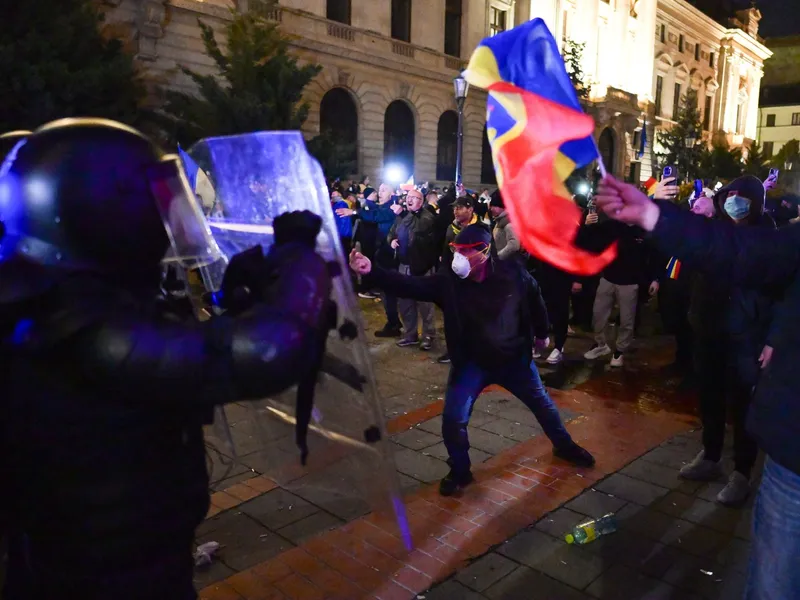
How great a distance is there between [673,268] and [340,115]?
16940 millimetres

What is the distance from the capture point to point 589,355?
750 cm

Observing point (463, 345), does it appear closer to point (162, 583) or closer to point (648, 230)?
point (648, 230)

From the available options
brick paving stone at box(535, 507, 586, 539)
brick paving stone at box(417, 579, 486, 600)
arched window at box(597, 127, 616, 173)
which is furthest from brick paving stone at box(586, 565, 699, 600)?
arched window at box(597, 127, 616, 173)

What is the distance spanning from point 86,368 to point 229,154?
3.35 feet

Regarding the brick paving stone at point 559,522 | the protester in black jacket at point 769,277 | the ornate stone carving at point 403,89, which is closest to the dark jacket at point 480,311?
the brick paving stone at point 559,522

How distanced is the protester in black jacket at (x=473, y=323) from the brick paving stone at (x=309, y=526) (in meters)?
0.75

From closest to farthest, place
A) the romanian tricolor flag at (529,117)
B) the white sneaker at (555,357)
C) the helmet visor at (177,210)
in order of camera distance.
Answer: the helmet visor at (177,210) < the romanian tricolor flag at (529,117) < the white sneaker at (555,357)

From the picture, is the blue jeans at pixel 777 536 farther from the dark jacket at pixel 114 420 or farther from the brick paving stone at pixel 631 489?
the brick paving stone at pixel 631 489

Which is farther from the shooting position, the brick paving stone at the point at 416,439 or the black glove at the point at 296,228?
the brick paving stone at the point at 416,439

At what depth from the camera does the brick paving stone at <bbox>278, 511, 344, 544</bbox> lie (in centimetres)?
348

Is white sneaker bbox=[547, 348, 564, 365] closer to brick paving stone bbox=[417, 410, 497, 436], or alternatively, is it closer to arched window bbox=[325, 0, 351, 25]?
brick paving stone bbox=[417, 410, 497, 436]

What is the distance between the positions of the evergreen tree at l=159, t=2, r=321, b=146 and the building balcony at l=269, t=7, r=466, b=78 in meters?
3.33

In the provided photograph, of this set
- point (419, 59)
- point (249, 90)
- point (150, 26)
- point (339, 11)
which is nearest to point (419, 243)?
point (249, 90)

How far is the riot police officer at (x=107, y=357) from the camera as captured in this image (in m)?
1.28
